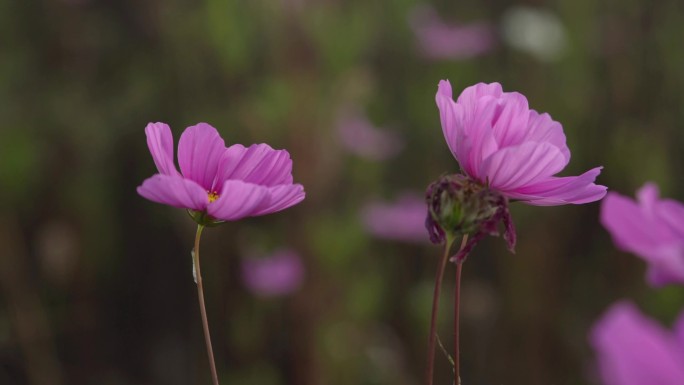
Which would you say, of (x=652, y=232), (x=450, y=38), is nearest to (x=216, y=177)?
(x=652, y=232)

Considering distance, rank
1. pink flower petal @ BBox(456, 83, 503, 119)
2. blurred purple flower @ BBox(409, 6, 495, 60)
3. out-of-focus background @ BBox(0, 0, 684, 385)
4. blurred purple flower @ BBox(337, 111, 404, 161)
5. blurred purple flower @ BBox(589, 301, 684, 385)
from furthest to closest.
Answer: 1. blurred purple flower @ BBox(409, 6, 495, 60)
2. blurred purple flower @ BBox(337, 111, 404, 161)
3. out-of-focus background @ BBox(0, 0, 684, 385)
4. pink flower petal @ BBox(456, 83, 503, 119)
5. blurred purple flower @ BBox(589, 301, 684, 385)

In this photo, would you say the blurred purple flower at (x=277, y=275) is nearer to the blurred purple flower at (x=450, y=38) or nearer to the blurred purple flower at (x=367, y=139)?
the blurred purple flower at (x=367, y=139)

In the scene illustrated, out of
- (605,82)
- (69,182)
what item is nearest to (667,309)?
(605,82)

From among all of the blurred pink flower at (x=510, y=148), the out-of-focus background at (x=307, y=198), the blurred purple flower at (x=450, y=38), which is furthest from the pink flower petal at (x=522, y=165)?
the blurred purple flower at (x=450, y=38)

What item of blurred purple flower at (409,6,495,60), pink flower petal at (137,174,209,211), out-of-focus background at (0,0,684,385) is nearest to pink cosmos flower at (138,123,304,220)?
pink flower petal at (137,174,209,211)

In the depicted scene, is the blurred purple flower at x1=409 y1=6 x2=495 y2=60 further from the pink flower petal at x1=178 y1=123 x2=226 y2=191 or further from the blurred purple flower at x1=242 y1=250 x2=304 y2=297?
the pink flower petal at x1=178 y1=123 x2=226 y2=191

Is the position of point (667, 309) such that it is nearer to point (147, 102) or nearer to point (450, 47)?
point (450, 47)

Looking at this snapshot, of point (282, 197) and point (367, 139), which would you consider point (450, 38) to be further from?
point (282, 197)
